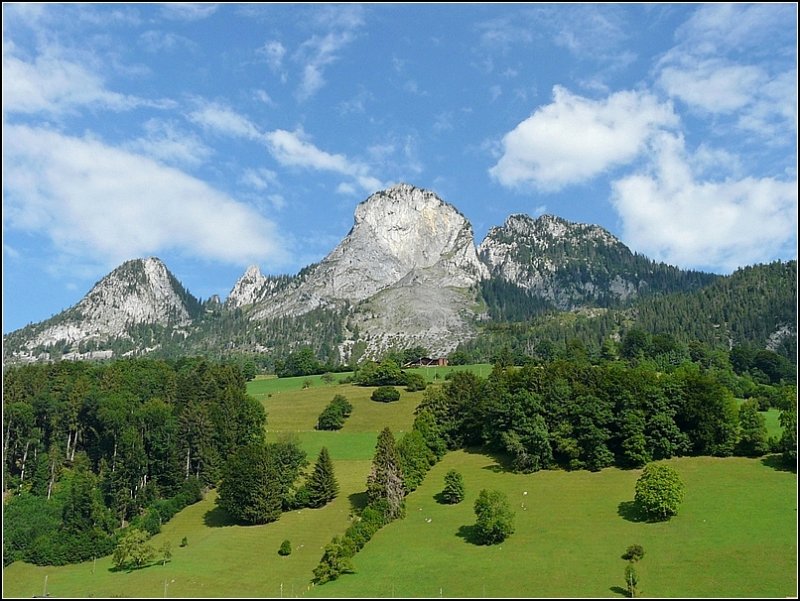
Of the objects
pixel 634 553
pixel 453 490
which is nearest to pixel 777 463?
pixel 634 553

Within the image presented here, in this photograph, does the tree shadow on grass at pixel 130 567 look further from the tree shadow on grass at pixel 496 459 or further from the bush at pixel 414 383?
the bush at pixel 414 383

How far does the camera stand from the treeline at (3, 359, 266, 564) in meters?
74.6

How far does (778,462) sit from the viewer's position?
3132 inches

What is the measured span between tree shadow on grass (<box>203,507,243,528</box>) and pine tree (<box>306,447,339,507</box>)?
8.86 meters

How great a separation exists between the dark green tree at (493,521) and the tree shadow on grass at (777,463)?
33.8 m

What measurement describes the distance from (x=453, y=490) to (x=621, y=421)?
80.3 ft

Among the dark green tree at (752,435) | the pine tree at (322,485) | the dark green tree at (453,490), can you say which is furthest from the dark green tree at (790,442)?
the pine tree at (322,485)

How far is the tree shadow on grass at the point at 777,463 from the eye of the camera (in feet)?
254

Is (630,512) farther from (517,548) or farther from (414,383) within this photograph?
(414,383)

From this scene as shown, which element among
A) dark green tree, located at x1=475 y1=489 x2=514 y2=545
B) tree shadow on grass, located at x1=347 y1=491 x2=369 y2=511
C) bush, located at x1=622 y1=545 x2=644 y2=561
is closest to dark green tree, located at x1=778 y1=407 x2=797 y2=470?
bush, located at x1=622 y1=545 x2=644 y2=561

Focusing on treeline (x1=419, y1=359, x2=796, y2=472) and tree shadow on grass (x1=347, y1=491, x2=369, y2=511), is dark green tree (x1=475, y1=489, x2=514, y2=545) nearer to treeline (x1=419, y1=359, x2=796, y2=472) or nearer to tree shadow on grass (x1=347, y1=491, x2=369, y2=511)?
tree shadow on grass (x1=347, y1=491, x2=369, y2=511)

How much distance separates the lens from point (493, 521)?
214 ft

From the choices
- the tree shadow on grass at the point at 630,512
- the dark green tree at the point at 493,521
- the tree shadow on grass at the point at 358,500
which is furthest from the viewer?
the tree shadow on grass at the point at 358,500

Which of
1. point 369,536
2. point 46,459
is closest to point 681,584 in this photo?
point 369,536
